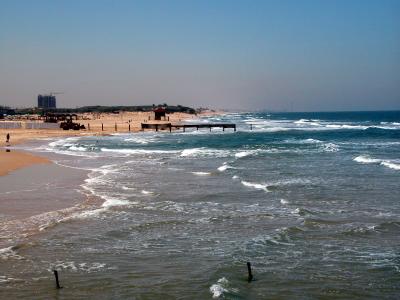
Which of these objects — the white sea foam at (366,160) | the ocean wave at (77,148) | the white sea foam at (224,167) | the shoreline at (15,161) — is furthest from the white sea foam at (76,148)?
the white sea foam at (366,160)

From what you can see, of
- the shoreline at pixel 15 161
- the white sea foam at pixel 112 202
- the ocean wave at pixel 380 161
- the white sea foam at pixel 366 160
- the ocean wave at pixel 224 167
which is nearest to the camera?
the white sea foam at pixel 112 202

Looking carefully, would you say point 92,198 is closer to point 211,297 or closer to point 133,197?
point 133,197

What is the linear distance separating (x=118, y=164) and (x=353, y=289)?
83.8 ft

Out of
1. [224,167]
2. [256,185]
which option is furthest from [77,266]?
[224,167]

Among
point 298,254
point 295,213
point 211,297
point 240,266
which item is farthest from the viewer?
point 295,213

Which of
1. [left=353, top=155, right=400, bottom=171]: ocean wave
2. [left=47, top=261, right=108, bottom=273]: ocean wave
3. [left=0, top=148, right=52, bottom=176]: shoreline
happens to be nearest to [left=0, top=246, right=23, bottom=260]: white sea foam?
[left=47, top=261, right=108, bottom=273]: ocean wave

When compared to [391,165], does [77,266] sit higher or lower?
lower

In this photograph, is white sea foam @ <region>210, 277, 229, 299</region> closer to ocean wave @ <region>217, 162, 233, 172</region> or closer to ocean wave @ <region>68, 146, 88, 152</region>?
ocean wave @ <region>217, 162, 233, 172</region>

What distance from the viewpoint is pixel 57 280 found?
10797 millimetres

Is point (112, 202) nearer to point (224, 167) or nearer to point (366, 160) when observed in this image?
point (224, 167)

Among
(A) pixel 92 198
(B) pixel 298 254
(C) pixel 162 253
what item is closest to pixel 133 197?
(A) pixel 92 198

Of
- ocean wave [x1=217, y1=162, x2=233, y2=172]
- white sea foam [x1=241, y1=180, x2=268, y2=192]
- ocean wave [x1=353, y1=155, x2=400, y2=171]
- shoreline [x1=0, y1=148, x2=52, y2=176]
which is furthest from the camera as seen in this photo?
ocean wave [x1=353, y1=155, x2=400, y2=171]

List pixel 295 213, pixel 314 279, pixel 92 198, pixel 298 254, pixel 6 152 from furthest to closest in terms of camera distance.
→ pixel 6 152 → pixel 92 198 → pixel 295 213 → pixel 298 254 → pixel 314 279

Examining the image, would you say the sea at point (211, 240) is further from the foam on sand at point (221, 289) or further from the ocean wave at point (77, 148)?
the ocean wave at point (77, 148)
